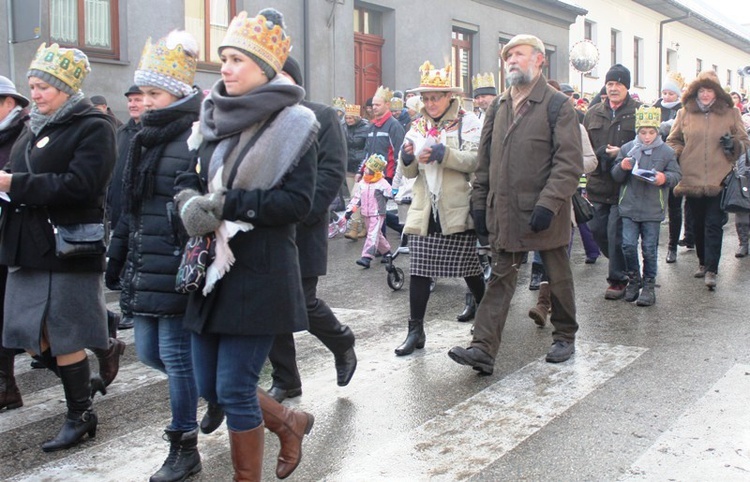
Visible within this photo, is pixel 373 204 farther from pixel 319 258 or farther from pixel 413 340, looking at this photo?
pixel 319 258

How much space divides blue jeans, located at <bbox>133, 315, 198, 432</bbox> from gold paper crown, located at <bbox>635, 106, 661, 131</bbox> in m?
5.19

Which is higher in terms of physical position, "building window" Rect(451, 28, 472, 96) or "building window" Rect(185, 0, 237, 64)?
"building window" Rect(451, 28, 472, 96)

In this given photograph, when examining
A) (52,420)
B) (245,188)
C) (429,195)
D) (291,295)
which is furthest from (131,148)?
(429,195)

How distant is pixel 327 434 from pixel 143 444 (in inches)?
36.5

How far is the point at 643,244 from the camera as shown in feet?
25.4

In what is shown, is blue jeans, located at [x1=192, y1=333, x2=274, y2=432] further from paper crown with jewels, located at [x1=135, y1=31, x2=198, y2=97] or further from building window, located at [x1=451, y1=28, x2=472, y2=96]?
building window, located at [x1=451, y1=28, x2=472, y2=96]

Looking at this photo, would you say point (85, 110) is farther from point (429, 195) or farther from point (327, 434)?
point (429, 195)

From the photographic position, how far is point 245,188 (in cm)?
329

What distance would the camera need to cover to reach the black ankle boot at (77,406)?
14.1 ft

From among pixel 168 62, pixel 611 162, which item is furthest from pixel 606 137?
pixel 168 62

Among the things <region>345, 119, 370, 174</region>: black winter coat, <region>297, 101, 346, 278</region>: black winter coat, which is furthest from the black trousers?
<region>345, 119, 370, 174</region>: black winter coat

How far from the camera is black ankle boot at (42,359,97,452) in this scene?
4309 mm

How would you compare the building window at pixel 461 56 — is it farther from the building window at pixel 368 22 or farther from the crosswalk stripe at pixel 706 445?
the crosswalk stripe at pixel 706 445

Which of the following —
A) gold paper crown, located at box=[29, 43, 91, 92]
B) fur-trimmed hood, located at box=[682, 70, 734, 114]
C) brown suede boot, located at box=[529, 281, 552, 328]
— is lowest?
brown suede boot, located at box=[529, 281, 552, 328]
